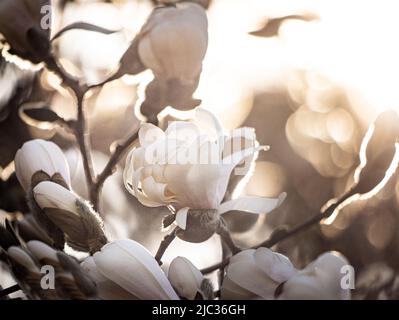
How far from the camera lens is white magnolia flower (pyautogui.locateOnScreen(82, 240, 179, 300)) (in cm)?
65

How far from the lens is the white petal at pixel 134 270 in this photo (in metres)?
0.65

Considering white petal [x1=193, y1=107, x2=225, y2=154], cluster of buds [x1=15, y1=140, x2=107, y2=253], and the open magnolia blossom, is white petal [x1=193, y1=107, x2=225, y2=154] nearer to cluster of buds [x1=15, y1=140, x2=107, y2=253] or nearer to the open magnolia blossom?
the open magnolia blossom

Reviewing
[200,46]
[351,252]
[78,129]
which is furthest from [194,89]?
[351,252]

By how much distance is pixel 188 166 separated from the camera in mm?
631

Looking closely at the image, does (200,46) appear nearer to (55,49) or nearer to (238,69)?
(238,69)

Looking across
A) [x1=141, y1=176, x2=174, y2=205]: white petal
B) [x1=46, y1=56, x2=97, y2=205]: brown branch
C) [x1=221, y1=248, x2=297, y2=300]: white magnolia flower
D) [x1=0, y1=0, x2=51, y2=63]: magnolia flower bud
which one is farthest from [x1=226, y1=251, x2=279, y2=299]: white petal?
[x1=0, y1=0, x2=51, y2=63]: magnolia flower bud

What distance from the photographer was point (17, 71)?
0.76m

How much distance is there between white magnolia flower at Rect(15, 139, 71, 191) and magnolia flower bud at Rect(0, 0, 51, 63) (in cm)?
11

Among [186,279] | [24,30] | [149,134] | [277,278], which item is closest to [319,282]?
[277,278]

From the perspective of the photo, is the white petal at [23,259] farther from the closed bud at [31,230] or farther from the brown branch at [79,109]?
the brown branch at [79,109]

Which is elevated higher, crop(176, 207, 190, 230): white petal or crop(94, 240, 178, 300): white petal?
crop(176, 207, 190, 230): white petal

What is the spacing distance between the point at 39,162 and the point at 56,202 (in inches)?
2.4
